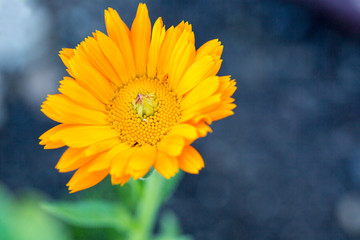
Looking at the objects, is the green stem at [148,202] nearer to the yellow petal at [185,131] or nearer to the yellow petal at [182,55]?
the yellow petal at [185,131]

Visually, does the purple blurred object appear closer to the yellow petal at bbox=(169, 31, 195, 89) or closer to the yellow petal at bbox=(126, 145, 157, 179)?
the yellow petal at bbox=(169, 31, 195, 89)

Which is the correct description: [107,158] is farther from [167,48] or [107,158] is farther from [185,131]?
[167,48]

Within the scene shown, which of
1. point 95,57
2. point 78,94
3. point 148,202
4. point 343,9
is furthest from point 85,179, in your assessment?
point 343,9

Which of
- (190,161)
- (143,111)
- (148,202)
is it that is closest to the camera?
(190,161)

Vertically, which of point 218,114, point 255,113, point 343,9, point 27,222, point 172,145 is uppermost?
point 343,9

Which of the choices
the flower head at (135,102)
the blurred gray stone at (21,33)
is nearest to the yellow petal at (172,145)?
the flower head at (135,102)

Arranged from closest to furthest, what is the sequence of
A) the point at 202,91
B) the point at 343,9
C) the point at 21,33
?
1. the point at 202,91
2. the point at 21,33
3. the point at 343,9
